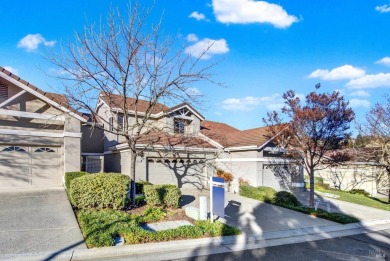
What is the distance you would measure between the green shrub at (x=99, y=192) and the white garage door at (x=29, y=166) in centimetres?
510

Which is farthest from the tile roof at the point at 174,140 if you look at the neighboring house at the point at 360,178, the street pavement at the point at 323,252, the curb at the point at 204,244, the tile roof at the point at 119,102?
the neighboring house at the point at 360,178

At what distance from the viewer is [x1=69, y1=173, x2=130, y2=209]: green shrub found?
9820 mm

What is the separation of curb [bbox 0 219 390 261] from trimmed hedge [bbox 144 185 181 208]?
3.65 metres

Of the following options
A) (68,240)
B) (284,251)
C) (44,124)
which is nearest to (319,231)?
(284,251)

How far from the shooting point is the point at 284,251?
24.1 ft

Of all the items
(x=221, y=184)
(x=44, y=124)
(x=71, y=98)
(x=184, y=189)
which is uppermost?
(x=71, y=98)

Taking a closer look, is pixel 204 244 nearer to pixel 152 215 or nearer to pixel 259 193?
pixel 152 215

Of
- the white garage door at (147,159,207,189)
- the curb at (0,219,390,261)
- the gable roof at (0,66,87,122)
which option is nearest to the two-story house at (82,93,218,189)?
the white garage door at (147,159,207,189)

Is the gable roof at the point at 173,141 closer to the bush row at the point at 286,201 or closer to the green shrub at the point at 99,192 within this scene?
the bush row at the point at 286,201

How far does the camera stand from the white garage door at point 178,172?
1695 centimetres

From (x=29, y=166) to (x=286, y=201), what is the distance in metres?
13.3

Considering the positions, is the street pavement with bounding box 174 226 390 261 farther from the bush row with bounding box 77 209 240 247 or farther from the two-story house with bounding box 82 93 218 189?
the two-story house with bounding box 82 93 218 189

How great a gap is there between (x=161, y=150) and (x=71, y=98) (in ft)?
22.7

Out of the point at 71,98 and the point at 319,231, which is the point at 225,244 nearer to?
the point at 319,231
